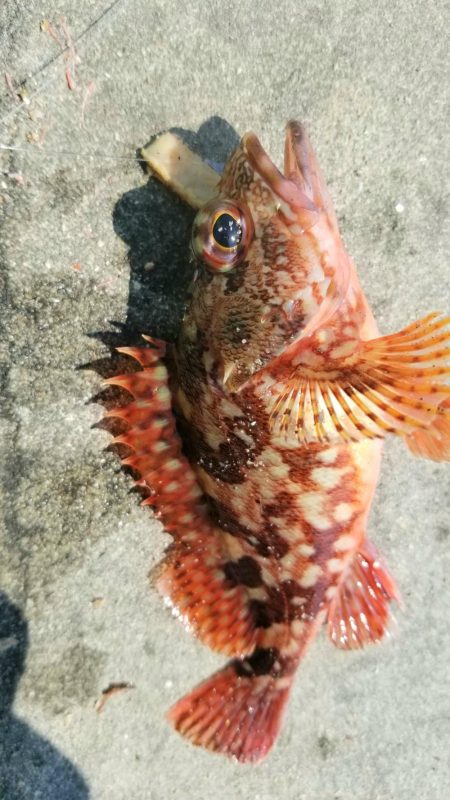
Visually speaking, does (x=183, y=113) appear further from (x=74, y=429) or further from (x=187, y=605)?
(x=187, y=605)

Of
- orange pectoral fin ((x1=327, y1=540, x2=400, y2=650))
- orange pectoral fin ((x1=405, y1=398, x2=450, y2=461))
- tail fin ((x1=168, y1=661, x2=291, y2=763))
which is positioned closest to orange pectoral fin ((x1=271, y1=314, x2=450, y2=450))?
orange pectoral fin ((x1=405, y1=398, x2=450, y2=461))

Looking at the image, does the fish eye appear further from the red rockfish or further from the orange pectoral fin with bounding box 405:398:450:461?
the orange pectoral fin with bounding box 405:398:450:461

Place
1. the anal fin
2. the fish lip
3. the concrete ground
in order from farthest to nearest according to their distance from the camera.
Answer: the anal fin
the concrete ground
the fish lip

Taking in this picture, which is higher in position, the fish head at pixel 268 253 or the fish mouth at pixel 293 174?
the fish mouth at pixel 293 174

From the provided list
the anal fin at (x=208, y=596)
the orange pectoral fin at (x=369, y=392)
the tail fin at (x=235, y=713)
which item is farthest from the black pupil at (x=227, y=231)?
the tail fin at (x=235, y=713)

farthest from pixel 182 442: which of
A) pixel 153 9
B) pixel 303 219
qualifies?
pixel 153 9

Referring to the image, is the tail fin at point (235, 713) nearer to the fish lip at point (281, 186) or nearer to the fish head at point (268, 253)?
the fish head at point (268, 253)

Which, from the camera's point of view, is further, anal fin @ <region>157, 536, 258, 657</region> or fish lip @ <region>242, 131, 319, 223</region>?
anal fin @ <region>157, 536, 258, 657</region>
